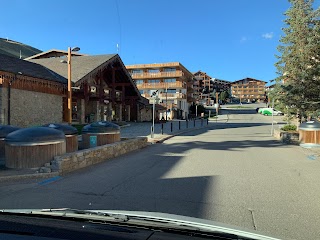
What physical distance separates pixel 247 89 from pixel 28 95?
Result: 17559 cm

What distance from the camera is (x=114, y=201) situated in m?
6.41

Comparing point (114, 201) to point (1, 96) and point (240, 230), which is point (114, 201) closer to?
point (240, 230)

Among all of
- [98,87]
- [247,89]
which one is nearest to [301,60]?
[98,87]

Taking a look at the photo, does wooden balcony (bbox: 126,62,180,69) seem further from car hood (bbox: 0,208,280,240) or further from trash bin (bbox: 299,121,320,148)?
car hood (bbox: 0,208,280,240)

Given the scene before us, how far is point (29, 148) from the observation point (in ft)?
31.2

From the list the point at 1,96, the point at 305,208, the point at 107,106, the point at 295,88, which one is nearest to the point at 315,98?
the point at 295,88

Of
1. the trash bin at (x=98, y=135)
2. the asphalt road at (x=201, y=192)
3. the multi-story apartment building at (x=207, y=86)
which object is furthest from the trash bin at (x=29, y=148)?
the multi-story apartment building at (x=207, y=86)

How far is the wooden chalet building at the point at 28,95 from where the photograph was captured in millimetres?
22453

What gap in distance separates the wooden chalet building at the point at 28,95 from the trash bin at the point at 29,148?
14039mm

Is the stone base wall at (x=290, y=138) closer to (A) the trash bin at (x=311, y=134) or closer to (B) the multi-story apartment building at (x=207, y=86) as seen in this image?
(A) the trash bin at (x=311, y=134)

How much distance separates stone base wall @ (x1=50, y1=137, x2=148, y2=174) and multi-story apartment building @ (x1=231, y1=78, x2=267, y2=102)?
587 feet

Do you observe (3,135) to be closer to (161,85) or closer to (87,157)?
(87,157)

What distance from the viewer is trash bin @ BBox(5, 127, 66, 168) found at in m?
9.47

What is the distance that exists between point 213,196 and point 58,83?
24.1 m
